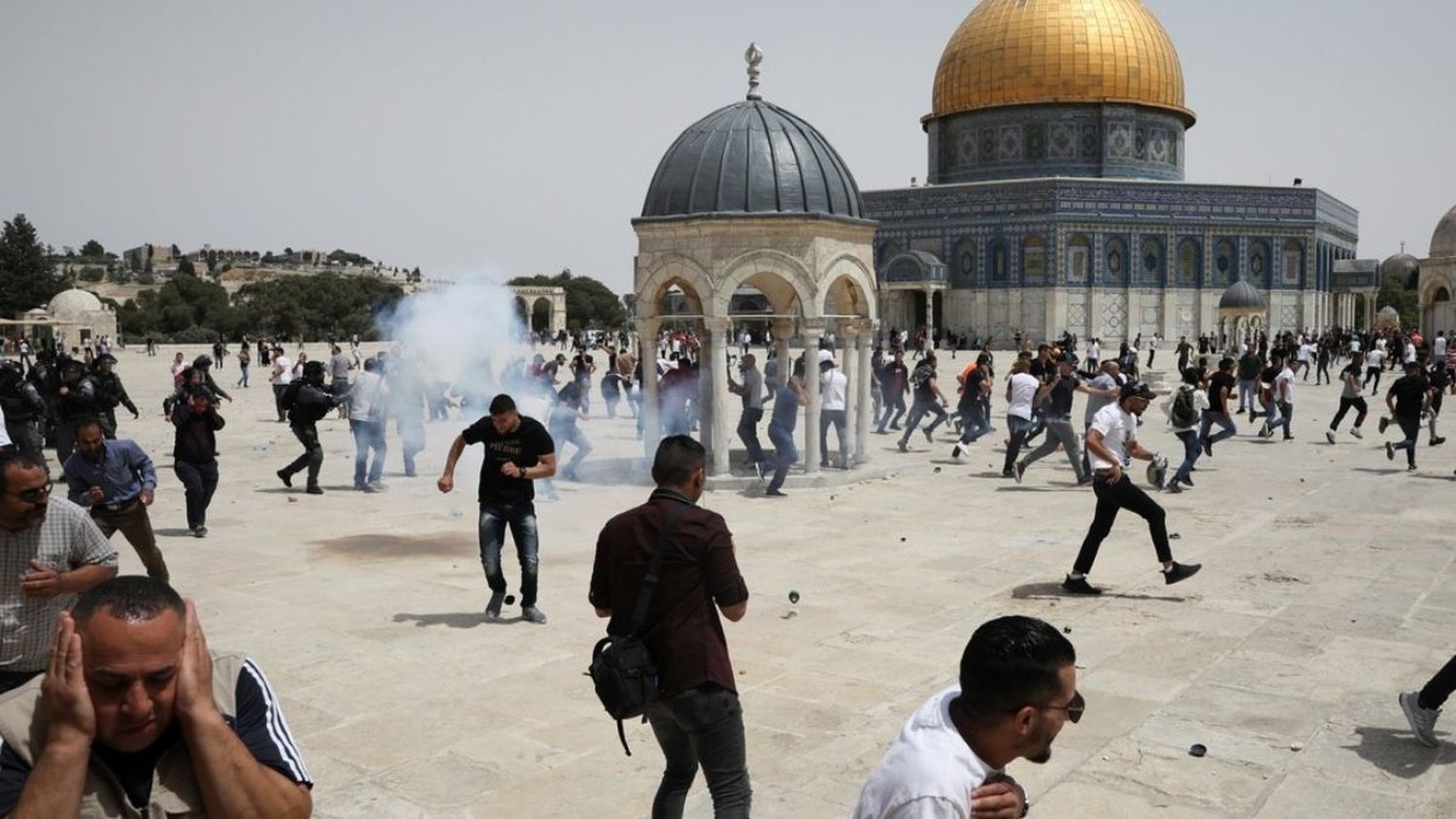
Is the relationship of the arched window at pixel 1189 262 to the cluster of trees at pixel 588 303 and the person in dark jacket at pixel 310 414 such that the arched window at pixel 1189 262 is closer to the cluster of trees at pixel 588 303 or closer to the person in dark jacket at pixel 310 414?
the cluster of trees at pixel 588 303

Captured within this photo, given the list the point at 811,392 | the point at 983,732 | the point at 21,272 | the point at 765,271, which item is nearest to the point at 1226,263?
the point at 811,392

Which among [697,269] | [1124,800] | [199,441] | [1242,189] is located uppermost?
[1242,189]

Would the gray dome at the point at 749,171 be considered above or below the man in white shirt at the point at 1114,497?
above

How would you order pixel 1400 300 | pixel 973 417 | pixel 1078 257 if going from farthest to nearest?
pixel 1400 300 < pixel 1078 257 < pixel 973 417

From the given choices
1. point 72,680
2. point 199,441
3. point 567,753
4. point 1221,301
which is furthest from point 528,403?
point 1221,301

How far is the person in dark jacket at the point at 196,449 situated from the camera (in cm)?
1128

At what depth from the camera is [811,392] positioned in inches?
605

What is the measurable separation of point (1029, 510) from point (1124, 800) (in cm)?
805

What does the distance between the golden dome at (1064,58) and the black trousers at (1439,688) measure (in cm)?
5472

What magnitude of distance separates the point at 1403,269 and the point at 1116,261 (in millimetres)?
47153

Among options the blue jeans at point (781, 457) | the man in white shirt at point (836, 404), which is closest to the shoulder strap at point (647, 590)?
the blue jeans at point (781, 457)

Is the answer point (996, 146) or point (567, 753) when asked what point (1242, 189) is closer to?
point (996, 146)

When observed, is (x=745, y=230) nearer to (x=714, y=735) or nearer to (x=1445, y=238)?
(x=714, y=735)

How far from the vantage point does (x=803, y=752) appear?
584cm
